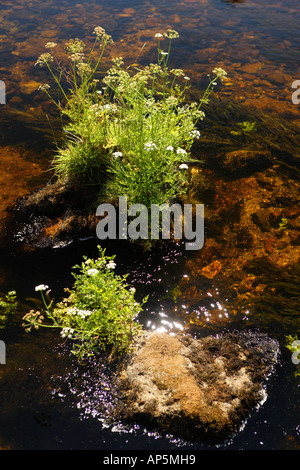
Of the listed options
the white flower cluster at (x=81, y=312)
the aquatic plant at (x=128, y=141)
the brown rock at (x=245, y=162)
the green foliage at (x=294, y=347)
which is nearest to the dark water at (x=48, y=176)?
the green foliage at (x=294, y=347)

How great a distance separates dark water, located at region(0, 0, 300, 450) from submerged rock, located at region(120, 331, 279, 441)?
0.38 ft

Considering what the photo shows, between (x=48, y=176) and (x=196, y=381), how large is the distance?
13.7ft

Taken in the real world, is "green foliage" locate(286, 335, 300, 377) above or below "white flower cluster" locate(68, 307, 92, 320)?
below

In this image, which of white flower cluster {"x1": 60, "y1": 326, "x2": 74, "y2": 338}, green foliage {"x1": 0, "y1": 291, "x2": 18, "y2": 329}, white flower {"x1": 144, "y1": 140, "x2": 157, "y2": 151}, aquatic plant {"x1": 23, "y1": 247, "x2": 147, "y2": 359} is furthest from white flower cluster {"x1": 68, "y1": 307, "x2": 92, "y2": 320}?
white flower {"x1": 144, "y1": 140, "x2": 157, "y2": 151}

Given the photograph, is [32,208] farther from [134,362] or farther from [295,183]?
[295,183]

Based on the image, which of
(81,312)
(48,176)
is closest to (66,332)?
(81,312)

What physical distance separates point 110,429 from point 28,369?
1.03m

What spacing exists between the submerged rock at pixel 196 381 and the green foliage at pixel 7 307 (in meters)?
1.49

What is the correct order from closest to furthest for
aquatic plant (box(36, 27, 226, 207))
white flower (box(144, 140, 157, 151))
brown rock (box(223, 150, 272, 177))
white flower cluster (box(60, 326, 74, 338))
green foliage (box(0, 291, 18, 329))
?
white flower cluster (box(60, 326, 74, 338))
green foliage (box(0, 291, 18, 329))
white flower (box(144, 140, 157, 151))
aquatic plant (box(36, 27, 226, 207))
brown rock (box(223, 150, 272, 177))

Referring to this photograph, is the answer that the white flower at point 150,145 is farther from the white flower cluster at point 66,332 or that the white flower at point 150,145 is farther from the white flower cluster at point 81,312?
the white flower cluster at point 66,332

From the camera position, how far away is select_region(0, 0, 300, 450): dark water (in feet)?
10.2

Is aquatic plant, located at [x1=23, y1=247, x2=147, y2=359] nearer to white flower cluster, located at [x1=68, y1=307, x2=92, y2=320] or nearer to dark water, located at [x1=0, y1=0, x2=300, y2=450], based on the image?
white flower cluster, located at [x1=68, y1=307, x2=92, y2=320]

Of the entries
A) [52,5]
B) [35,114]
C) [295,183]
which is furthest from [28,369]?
[52,5]

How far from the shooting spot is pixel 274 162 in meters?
6.15
